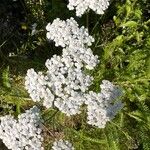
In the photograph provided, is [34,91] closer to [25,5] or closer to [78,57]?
[78,57]

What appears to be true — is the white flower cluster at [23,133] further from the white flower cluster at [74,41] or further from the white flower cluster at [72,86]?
the white flower cluster at [74,41]

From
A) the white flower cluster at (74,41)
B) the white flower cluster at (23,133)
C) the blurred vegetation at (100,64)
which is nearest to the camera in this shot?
the white flower cluster at (23,133)

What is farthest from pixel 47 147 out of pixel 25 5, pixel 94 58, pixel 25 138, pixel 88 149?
pixel 25 5

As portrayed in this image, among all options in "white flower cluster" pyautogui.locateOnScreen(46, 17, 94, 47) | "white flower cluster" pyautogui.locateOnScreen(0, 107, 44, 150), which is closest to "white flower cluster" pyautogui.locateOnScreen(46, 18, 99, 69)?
"white flower cluster" pyautogui.locateOnScreen(46, 17, 94, 47)

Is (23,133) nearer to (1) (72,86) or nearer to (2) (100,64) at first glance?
(1) (72,86)

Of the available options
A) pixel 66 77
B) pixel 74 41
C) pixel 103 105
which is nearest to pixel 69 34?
pixel 74 41

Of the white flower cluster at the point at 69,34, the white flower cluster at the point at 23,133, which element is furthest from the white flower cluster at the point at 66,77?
the white flower cluster at the point at 23,133
